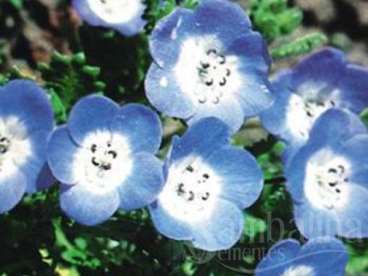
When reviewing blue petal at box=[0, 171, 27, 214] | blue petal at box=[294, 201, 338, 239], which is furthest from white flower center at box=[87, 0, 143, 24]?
blue petal at box=[294, 201, 338, 239]

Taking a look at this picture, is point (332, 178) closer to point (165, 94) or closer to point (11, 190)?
point (165, 94)

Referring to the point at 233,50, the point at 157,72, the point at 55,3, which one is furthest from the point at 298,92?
the point at 55,3

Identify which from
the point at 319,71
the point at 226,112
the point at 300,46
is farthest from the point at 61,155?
the point at 300,46

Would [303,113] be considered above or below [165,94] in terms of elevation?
below

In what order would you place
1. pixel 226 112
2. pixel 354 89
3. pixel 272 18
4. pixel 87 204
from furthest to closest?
1. pixel 272 18
2. pixel 354 89
3. pixel 226 112
4. pixel 87 204

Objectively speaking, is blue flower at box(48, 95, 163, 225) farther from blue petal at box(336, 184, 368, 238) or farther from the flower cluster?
blue petal at box(336, 184, 368, 238)

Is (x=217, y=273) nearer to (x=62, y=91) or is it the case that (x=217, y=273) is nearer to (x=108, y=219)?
(x=108, y=219)

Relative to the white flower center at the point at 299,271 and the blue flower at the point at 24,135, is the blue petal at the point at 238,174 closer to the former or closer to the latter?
the white flower center at the point at 299,271
